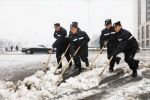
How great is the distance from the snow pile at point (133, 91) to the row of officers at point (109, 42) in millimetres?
898

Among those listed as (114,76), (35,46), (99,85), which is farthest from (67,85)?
(35,46)

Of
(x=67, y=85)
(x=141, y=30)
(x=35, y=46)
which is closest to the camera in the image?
(x=67, y=85)

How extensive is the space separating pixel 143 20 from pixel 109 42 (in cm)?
8054

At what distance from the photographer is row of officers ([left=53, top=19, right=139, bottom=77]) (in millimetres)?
5418

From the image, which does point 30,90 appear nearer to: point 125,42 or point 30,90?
point 30,90

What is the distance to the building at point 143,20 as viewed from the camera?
2820 inches

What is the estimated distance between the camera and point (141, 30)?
76.2 meters

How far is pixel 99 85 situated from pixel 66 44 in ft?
8.25

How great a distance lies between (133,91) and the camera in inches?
165

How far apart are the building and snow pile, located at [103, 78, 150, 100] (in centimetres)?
6993

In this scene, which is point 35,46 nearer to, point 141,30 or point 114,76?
point 114,76

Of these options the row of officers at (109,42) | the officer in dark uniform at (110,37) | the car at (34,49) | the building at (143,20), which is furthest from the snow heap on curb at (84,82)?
the building at (143,20)

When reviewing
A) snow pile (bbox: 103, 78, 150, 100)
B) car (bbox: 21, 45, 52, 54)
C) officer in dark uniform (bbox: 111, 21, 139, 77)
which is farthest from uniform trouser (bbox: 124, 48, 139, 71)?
car (bbox: 21, 45, 52, 54)

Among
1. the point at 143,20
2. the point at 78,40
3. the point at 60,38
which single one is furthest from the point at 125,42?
the point at 143,20
